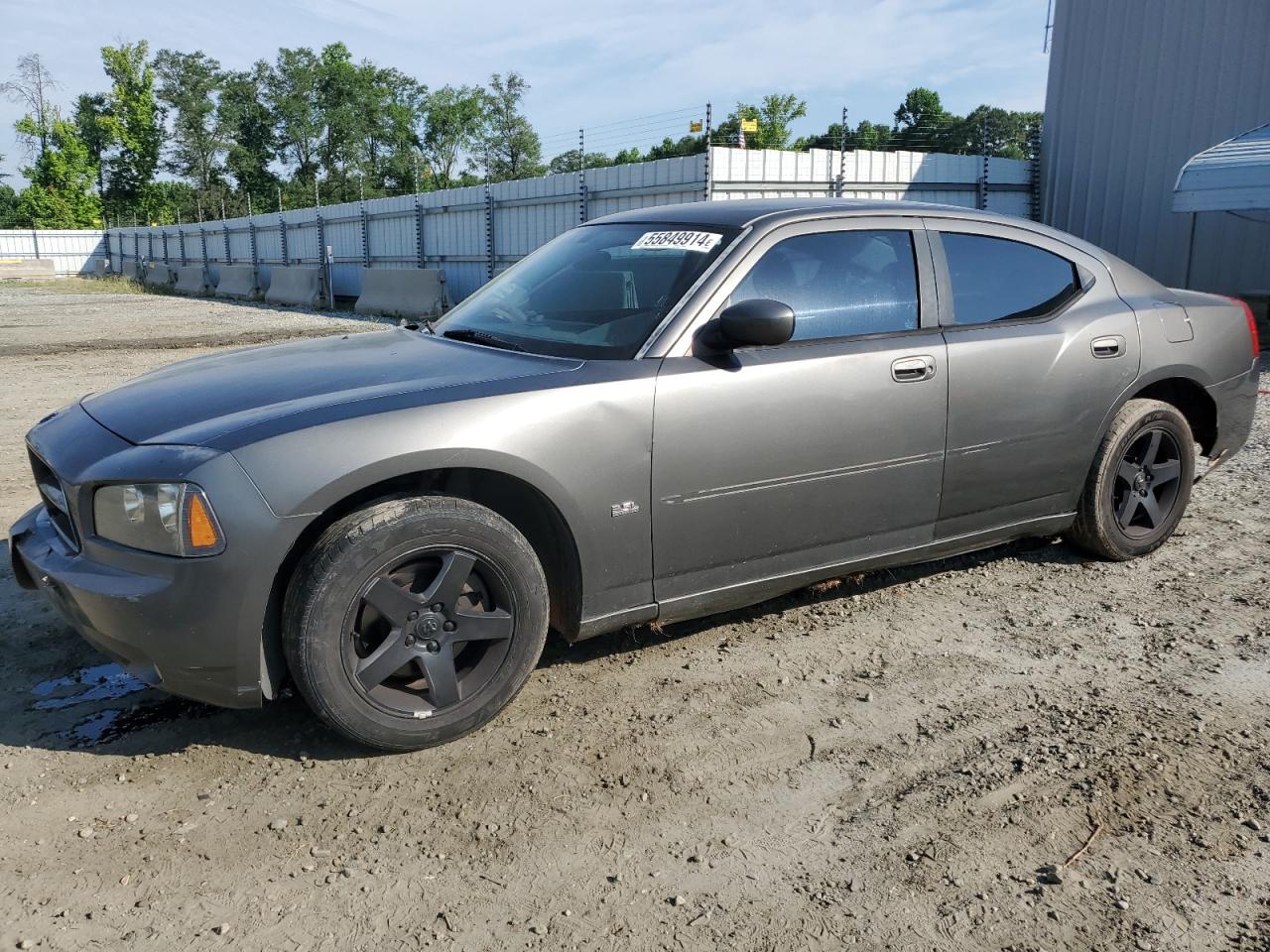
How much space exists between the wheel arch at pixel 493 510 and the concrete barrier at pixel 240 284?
27490mm

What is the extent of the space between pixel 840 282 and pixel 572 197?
549 inches

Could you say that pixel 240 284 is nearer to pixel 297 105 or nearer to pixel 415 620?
pixel 415 620

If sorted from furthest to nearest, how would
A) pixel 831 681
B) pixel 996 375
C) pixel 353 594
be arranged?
pixel 996 375 < pixel 831 681 < pixel 353 594

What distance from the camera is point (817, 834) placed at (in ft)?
8.65

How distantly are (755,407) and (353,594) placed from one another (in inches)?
57.7

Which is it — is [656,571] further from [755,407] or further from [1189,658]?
[1189,658]

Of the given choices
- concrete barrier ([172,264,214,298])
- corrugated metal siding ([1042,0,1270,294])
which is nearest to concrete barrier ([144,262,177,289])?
concrete barrier ([172,264,214,298])

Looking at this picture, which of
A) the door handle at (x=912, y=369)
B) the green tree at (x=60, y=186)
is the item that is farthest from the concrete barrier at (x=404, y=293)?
the green tree at (x=60, y=186)

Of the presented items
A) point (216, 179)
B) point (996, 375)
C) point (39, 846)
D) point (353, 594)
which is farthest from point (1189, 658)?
point (216, 179)

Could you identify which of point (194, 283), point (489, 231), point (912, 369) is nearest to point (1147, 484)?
point (912, 369)

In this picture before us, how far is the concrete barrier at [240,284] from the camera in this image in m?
28.6

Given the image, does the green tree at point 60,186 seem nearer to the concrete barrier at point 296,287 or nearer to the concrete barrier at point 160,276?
the concrete barrier at point 160,276

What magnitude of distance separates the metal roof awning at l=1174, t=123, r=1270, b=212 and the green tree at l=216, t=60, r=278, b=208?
244ft

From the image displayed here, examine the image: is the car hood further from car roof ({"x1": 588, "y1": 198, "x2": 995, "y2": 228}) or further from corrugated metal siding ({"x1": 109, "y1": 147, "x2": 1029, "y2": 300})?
corrugated metal siding ({"x1": 109, "y1": 147, "x2": 1029, "y2": 300})
